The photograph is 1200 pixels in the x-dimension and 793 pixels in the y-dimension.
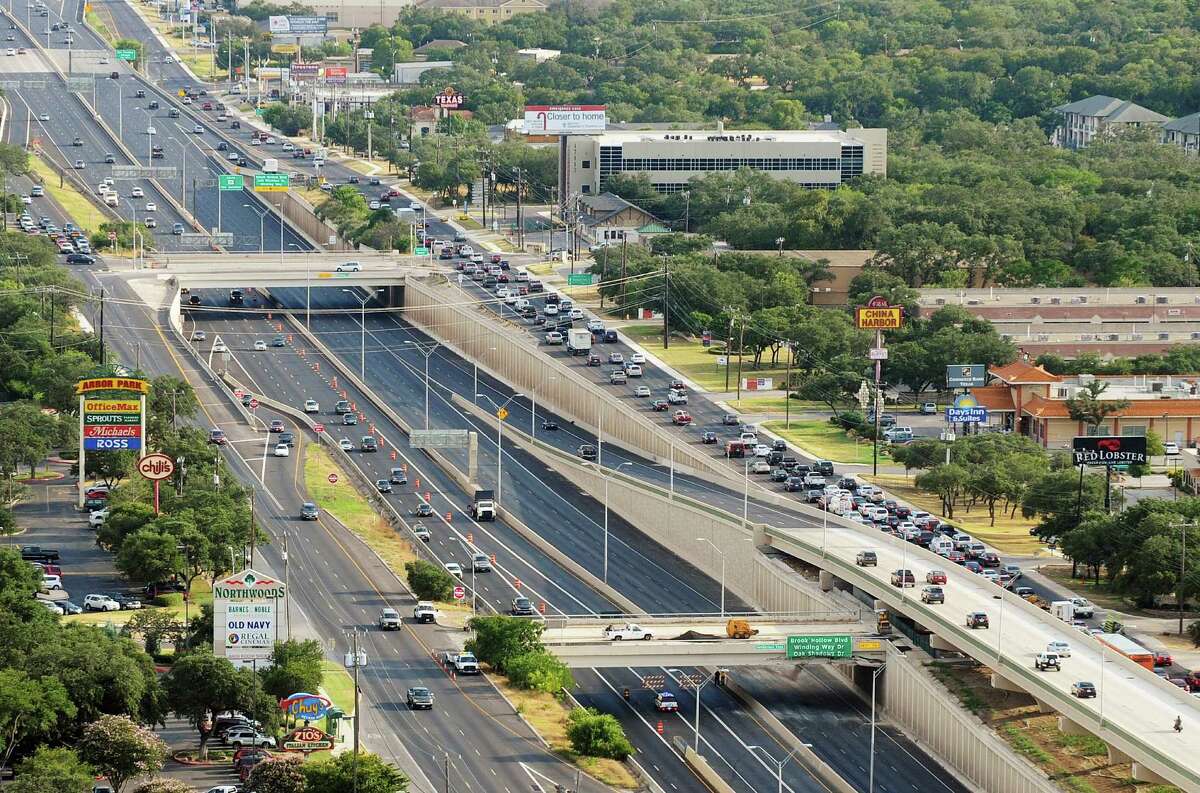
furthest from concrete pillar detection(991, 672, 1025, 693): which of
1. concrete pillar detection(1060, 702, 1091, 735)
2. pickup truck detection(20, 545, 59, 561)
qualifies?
pickup truck detection(20, 545, 59, 561)

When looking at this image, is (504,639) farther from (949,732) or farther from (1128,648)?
(1128,648)

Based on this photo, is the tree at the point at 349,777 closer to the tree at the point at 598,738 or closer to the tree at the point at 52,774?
the tree at the point at 52,774

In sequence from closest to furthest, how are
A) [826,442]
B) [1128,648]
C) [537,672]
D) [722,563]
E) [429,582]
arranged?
1. [537,672]
2. [1128,648]
3. [429,582]
4. [722,563]
5. [826,442]

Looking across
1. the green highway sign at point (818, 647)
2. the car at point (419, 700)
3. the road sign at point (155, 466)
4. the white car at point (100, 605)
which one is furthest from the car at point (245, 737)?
the road sign at point (155, 466)

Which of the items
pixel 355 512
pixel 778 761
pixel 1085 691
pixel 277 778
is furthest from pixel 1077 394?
pixel 277 778

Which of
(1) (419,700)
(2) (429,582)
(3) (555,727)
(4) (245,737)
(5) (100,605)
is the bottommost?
(3) (555,727)

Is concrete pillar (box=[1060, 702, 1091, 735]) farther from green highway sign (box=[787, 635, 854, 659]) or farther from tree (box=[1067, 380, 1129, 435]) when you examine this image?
tree (box=[1067, 380, 1129, 435])
